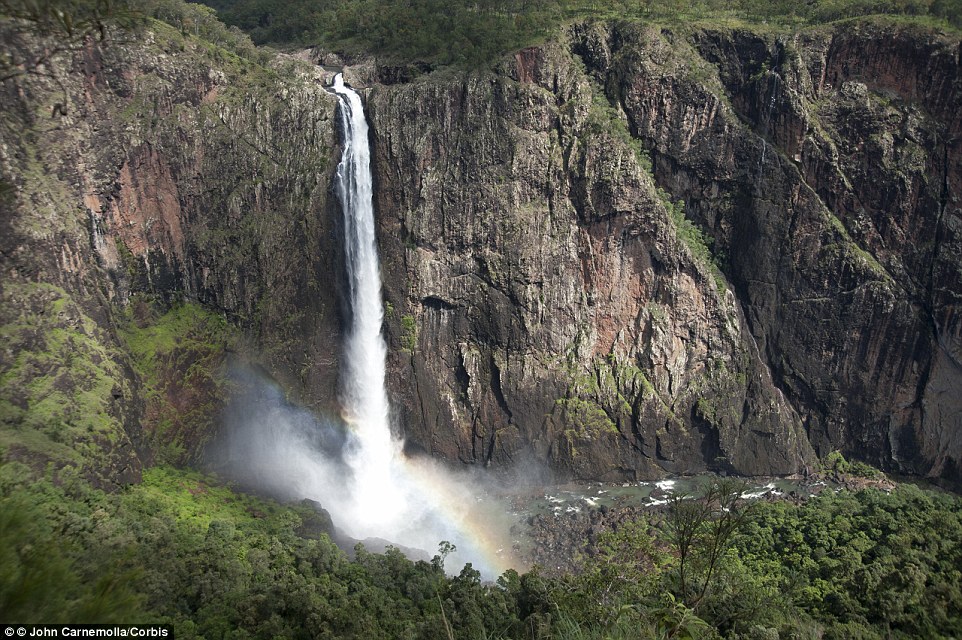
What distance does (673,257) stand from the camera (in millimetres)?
39375

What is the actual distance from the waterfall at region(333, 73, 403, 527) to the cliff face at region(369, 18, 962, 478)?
1.03 m

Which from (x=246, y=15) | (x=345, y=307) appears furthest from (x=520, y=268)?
(x=246, y=15)

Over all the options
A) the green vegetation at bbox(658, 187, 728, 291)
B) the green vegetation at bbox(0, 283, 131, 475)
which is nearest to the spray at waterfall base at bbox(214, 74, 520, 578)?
the green vegetation at bbox(0, 283, 131, 475)

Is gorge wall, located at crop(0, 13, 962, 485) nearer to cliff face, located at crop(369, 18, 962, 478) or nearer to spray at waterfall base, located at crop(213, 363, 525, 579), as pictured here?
cliff face, located at crop(369, 18, 962, 478)

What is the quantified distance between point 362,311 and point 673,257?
1735 centimetres

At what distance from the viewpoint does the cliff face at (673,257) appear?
125ft

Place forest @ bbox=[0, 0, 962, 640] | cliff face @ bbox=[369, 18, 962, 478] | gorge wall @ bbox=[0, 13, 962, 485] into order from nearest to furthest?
1. forest @ bbox=[0, 0, 962, 640]
2. gorge wall @ bbox=[0, 13, 962, 485]
3. cliff face @ bbox=[369, 18, 962, 478]

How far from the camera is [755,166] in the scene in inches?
1550

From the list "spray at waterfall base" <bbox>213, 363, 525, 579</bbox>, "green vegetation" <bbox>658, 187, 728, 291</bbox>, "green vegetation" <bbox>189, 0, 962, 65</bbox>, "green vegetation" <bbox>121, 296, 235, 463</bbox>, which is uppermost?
"green vegetation" <bbox>189, 0, 962, 65</bbox>

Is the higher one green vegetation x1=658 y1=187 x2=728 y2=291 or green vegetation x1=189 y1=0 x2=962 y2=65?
green vegetation x1=189 y1=0 x2=962 y2=65

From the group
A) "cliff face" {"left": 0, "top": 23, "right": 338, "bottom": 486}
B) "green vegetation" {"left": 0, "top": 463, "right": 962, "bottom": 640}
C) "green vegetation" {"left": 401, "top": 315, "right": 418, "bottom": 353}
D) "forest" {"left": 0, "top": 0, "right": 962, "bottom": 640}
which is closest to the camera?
"forest" {"left": 0, "top": 0, "right": 962, "bottom": 640}

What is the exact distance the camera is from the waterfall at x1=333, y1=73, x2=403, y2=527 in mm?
38000

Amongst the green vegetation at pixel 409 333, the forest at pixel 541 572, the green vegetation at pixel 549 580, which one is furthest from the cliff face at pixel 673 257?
the green vegetation at pixel 549 580

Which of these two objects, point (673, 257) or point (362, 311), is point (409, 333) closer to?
point (362, 311)
